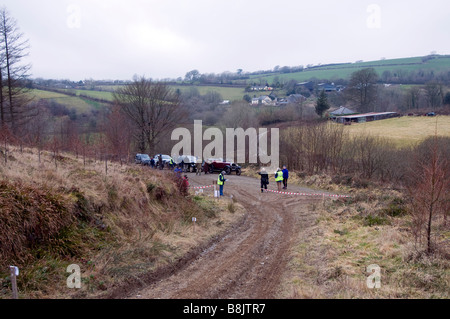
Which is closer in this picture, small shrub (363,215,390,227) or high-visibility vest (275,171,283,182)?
small shrub (363,215,390,227)

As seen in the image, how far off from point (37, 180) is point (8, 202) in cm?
187

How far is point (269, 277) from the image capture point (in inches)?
331

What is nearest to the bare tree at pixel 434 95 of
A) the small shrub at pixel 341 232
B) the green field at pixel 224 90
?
the green field at pixel 224 90

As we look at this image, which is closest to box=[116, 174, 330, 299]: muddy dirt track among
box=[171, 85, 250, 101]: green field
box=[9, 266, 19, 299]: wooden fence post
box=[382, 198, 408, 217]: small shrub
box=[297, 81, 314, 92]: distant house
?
box=[9, 266, 19, 299]: wooden fence post

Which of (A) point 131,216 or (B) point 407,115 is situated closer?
(A) point 131,216

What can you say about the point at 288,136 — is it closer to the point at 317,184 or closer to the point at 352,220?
the point at 317,184

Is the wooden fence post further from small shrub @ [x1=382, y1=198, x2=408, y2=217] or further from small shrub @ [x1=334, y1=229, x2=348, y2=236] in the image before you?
small shrub @ [x1=382, y1=198, x2=408, y2=217]

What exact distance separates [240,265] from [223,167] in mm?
21976

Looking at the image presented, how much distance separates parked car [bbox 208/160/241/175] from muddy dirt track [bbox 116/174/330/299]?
1435 centimetres

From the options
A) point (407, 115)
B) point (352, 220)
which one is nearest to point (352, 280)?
point (352, 220)

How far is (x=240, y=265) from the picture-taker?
30.3ft

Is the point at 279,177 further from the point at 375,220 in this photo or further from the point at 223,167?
the point at 223,167

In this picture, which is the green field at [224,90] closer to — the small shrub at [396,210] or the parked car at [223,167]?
the parked car at [223,167]

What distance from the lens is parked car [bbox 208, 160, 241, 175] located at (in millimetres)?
30953
